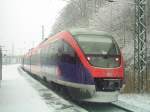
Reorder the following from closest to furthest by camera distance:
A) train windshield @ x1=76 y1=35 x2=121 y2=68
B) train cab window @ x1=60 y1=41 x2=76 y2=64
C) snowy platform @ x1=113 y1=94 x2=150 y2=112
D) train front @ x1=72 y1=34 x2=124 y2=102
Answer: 1. snowy platform @ x1=113 y1=94 x2=150 y2=112
2. train front @ x1=72 y1=34 x2=124 y2=102
3. train windshield @ x1=76 y1=35 x2=121 y2=68
4. train cab window @ x1=60 y1=41 x2=76 y2=64

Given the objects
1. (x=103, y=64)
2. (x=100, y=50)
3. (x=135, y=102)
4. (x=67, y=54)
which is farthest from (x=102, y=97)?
(x=67, y=54)

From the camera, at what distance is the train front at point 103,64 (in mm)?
13242

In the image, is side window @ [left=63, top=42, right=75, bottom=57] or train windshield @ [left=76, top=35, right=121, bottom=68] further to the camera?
side window @ [left=63, top=42, right=75, bottom=57]

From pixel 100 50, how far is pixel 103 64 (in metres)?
0.76

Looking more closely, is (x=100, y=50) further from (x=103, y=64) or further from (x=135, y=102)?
(x=135, y=102)

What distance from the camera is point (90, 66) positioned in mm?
13617

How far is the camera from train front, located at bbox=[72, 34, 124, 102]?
1324 centimetres

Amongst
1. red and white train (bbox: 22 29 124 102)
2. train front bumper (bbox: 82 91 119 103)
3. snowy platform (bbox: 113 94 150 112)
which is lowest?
snowy platform (bbox: 113 94 150 112)

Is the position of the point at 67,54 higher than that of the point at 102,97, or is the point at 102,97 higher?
the point at 67,54

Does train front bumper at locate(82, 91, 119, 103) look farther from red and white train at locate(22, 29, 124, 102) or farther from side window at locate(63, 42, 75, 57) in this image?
side window at locate(63, 42, 75, 57)

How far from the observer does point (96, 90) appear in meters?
13.2

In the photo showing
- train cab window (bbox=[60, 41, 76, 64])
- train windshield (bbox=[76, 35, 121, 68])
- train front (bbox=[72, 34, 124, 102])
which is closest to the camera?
train front (bbox=[72, 34, 124, 102])

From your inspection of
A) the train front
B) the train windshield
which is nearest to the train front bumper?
the train front

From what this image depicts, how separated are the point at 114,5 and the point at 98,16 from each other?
344 centimetres
